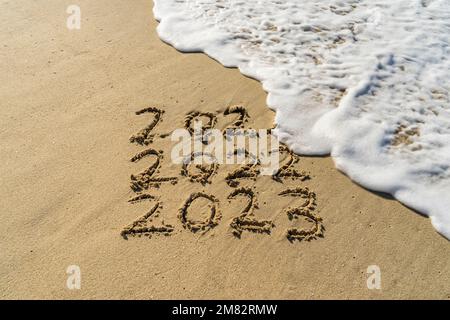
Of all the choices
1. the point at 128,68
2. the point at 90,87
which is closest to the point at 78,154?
the point at 90,87

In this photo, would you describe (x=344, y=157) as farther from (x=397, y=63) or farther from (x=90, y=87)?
(x=90, y=87)

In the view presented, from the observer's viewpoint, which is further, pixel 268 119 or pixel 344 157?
pixel 268 119

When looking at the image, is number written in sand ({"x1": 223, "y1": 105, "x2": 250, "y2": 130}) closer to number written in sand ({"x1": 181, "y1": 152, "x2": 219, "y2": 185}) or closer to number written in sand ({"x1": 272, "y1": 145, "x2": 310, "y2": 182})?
number written in sand ({"x1": 181, "y1": 152, "x2": 219, "y2": 185})

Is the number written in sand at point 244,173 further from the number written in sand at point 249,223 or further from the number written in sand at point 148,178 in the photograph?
the number written in sand at point 148,178

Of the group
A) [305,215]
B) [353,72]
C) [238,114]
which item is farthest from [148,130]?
[353,72]

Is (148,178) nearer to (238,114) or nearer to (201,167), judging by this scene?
(201,167)

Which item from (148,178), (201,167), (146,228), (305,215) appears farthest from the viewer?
(201,167)

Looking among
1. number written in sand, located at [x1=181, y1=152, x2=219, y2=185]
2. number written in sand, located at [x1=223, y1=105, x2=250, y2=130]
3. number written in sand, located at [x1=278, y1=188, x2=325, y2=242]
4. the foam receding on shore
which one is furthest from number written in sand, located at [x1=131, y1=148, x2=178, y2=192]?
the foam receding on shore

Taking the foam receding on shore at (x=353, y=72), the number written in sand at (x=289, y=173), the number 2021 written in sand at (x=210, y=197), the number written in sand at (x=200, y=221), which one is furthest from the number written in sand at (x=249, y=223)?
the foam receding on shore at (x=353, y=72)
